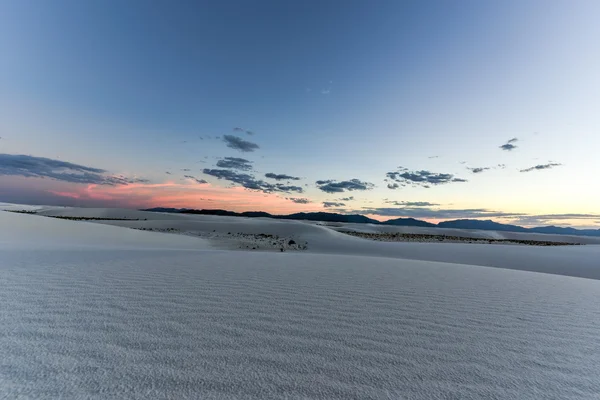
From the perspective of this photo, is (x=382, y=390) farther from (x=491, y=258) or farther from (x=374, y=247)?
(x=374, y=247)

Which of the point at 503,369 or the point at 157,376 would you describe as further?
the point at 503,369

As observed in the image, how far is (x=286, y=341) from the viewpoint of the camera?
2922 mm

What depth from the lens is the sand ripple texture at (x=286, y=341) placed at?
2193mm

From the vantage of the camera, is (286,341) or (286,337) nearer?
(286,341)

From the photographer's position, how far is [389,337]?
123 inches

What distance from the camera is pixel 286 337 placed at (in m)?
3.03

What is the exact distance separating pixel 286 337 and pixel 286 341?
0.35ft

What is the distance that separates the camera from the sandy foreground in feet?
7.24

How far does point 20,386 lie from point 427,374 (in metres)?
2.87

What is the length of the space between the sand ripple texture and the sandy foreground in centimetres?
1

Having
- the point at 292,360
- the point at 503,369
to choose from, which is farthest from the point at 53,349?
the point at 503,369

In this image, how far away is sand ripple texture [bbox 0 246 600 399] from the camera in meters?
2.19

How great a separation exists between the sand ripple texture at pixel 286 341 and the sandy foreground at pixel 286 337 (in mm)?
14

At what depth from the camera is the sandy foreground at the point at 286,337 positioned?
221cm
